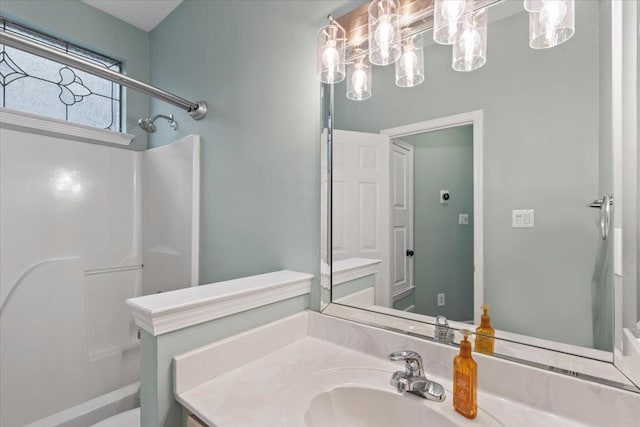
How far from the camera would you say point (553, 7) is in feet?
2.27

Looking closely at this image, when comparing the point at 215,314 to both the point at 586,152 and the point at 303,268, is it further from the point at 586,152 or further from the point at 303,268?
the point at 586,152

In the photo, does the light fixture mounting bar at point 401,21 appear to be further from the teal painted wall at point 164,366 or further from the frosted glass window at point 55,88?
the frosted glass window at point 55,88

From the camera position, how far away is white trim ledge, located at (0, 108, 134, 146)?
1484mm

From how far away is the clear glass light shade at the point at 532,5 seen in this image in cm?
71

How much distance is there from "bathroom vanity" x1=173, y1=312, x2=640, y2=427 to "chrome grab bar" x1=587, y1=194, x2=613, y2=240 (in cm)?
32

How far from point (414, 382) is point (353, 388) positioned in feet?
0.53

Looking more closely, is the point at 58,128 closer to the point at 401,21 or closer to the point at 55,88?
the point at 55,88

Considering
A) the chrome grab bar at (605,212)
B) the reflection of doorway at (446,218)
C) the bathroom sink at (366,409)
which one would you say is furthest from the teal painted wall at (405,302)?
the chrome grab bar at (605,212)

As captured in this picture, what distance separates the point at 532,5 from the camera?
72cm

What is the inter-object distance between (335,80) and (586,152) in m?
0.76

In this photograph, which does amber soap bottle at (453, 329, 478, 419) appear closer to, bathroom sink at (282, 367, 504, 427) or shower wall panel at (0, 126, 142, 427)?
bathroom sink at (282, 367, 504, 427)

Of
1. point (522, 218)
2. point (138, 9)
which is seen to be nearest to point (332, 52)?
point (522, 218)

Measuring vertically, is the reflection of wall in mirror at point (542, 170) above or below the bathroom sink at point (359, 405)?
above

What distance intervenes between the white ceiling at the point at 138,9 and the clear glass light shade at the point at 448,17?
5.38 ft
